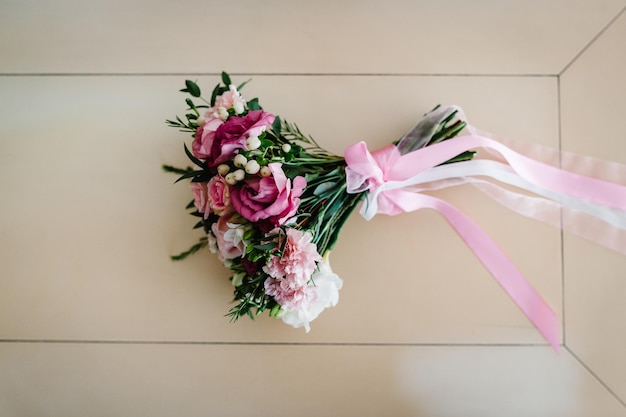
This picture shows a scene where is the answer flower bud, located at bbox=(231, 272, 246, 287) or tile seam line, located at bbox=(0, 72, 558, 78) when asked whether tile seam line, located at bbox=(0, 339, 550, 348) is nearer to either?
flower bud, located at bbox=(231, 272, 246, 287)

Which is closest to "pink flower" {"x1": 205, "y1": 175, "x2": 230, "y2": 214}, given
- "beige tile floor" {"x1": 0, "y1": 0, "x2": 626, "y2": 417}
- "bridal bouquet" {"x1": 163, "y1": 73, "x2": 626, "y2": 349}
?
"bridal bouquet" {"x1": 163, "y1": 73, "x2": 626, "y2": 349}

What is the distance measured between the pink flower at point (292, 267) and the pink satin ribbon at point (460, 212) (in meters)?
0.15

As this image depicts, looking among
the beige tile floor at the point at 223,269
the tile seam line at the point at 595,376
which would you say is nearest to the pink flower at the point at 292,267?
the beige tile floor at the point at 223,269

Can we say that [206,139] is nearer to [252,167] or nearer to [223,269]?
[252,167]

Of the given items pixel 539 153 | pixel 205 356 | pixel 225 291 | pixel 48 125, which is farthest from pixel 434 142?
pixel 48 125

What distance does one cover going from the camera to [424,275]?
0.81 m

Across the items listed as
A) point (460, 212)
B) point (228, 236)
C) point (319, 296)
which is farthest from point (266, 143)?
point (460, 212)

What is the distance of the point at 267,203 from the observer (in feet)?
1.91

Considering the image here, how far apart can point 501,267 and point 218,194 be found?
1.61 feet

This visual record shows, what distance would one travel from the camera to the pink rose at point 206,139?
61 cm

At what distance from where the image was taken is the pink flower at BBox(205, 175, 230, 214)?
0.60 m

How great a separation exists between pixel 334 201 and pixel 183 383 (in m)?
0.45

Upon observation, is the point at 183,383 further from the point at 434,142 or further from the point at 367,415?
the point at 434,142

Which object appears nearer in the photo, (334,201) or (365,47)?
(334,201)
